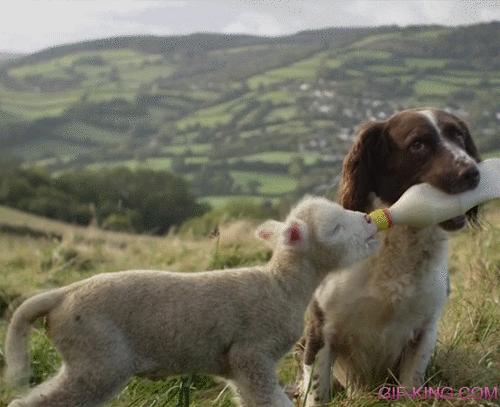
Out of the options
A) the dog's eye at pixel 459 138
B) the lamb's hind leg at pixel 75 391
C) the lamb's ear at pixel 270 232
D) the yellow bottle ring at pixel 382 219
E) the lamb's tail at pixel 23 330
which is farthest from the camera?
the dog's eye at pixel 459 138

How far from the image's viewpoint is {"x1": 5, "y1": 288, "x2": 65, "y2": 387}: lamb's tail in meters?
3.20

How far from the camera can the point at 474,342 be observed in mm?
5766

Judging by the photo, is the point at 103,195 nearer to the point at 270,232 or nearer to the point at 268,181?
the point at 268,181

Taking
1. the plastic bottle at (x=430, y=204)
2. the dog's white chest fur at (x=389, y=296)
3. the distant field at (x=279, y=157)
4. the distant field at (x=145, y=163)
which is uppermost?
the plastic bottle at (x=430, y=204)

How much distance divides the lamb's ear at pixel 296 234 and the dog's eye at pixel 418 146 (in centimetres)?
139

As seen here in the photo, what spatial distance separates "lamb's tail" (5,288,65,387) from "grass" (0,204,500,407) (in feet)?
2.63

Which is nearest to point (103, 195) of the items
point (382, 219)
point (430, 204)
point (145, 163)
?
point (145, 163)

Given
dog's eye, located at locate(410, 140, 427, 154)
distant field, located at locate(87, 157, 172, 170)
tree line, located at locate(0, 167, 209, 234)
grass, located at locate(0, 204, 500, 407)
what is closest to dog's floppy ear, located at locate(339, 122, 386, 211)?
dog's eye, located at locate(410, 140, 427, 154)


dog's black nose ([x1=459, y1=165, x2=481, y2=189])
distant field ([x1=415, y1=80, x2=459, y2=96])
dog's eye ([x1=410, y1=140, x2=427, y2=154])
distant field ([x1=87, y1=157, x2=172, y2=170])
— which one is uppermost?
dog's eye ([x1=410, y1=140, x2=427, y2=154])

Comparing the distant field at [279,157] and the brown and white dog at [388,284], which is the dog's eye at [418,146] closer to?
the brown and white dog at [388,284]

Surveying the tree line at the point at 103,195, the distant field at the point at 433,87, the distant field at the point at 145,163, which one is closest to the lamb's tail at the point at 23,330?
the tree line at the point at 103,195

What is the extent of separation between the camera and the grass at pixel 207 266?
4582 mm

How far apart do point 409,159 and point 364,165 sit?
34 cm

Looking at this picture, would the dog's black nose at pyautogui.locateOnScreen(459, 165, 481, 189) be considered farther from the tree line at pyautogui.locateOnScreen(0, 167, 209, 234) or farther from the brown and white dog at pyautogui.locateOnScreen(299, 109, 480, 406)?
the tree line at pyautogui.locateOnScreen(0, 167, 209, 234)
